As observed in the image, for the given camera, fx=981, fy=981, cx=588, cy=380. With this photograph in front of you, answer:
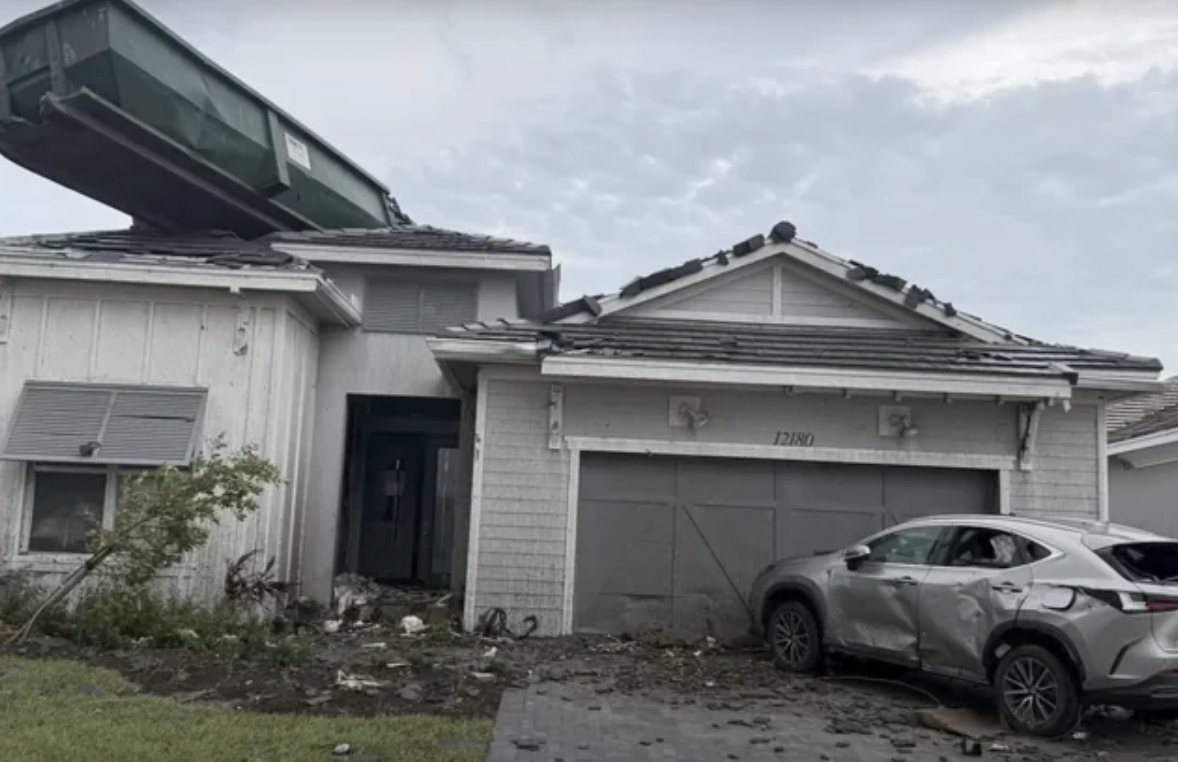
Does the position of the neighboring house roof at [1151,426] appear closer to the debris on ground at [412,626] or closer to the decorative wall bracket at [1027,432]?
the decorative wall bracket at [1027,432]

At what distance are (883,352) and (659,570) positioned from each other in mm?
3521

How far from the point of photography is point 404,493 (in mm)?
15242

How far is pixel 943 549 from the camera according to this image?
831cm

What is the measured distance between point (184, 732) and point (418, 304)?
7.65 meters

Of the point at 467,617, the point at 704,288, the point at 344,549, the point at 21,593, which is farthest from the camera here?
the point at 344,549

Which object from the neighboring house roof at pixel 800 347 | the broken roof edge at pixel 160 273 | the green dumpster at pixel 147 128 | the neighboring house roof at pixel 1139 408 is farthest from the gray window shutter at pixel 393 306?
the neighboring house roof at pixel 1139 408

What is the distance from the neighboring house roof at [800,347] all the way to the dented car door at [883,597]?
237 centimetres

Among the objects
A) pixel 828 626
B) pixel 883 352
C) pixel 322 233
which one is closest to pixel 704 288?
pixel 883 352

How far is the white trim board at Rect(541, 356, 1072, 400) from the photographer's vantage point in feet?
34.0

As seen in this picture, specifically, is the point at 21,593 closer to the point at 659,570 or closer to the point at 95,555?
the point at 95,555

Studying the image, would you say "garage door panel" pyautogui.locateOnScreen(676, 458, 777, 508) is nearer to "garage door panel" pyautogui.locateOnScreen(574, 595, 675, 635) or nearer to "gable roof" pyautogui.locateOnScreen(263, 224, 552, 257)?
"garage door panel" pyautogui.locateOnScreen(574, 595, 675, 635)

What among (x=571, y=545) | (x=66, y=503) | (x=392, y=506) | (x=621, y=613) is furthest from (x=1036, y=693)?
(x=392, y=506)

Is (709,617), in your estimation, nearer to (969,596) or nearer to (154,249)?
(969,596)

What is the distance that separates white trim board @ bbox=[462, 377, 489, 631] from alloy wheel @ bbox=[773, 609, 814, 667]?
3.33m
